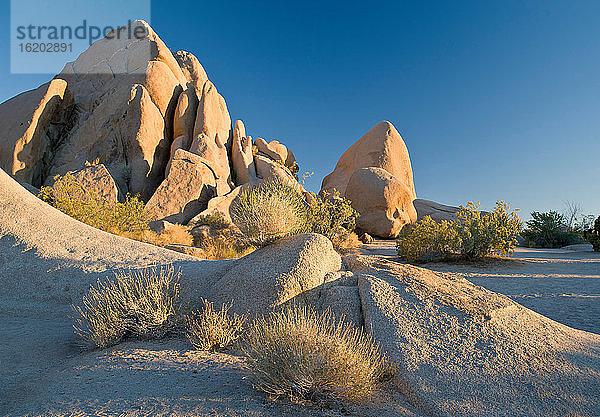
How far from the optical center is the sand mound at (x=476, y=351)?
304 cm

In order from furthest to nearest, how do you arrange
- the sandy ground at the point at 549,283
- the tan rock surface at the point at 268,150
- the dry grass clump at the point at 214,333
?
1. the tan rock surface at the point at 268,150
2. the sandy ground at the point at 549,283
3. the dry grass clump at the point at 214,333

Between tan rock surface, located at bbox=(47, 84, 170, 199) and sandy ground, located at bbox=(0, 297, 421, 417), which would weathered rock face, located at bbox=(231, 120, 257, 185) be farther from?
sandy ground, located at bbox=(0, 297, 421, 417)

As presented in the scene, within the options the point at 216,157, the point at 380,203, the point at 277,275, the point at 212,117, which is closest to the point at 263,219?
the point at 277,275

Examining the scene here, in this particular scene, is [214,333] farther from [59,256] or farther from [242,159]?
[242,159]

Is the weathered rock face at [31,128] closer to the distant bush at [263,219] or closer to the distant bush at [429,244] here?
the distant bush at [263,219]

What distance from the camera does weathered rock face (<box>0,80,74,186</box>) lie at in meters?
19.0

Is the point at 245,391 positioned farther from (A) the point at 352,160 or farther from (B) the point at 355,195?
(A) the point at 352,160

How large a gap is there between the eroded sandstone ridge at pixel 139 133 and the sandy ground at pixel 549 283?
10.7 meters

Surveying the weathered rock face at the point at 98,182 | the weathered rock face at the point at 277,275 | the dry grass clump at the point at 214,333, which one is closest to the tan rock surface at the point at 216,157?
the weathered rock face at the point at 98,182

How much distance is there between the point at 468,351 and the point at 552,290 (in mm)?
6486

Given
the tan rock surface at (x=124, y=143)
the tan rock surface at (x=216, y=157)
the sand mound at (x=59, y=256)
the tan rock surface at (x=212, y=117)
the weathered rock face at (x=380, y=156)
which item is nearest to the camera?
the sand mound at (x=59, y=256)

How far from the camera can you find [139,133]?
Result: 20469 mm

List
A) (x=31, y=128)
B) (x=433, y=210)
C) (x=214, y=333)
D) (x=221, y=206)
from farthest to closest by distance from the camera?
(x=433, y=210)
(x=31, y=128)
(x=221, y=206)
(x=214, y=333)

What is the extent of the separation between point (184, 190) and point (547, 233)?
2557 centimetres
